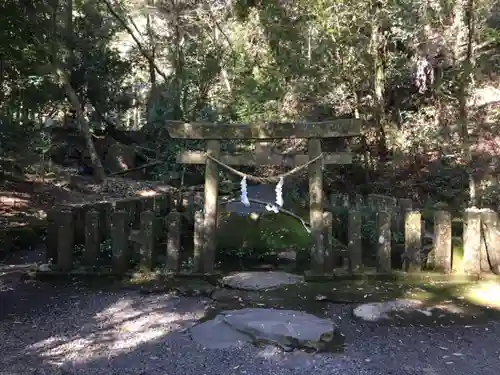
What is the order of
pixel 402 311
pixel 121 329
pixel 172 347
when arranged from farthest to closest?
pixel 402 311, pixel 121 329, pixel 172 347

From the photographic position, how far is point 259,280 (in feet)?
17.9

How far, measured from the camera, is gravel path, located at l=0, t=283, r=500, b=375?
11.5 ft

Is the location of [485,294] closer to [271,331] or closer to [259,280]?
[259,280]

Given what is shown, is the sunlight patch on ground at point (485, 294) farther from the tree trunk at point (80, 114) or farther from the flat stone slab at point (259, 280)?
the tree trunk at point (80, 114)

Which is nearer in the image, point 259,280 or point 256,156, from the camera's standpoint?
point 259,280

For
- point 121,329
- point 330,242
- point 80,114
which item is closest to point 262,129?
point 330,242

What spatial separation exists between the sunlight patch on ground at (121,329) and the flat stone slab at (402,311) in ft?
4.81

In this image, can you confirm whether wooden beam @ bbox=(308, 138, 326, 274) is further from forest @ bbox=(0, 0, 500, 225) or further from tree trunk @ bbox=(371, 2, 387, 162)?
tree trunk @ bbox=(371, 2, 387, 162)

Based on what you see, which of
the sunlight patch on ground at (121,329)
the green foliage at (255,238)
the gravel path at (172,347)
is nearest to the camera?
the gravel path at (172,347)

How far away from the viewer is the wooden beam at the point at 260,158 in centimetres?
564

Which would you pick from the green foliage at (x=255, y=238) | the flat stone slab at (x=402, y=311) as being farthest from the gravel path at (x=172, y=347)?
the green foliage at (x=255, y=238)

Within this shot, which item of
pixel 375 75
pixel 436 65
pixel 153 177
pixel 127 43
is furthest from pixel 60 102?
pixel 436 65

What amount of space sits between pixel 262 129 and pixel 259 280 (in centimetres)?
163

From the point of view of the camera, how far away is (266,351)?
3.73m
